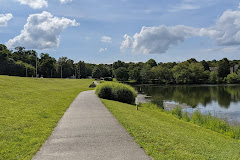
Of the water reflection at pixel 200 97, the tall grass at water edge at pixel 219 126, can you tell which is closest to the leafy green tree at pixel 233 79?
the water reflection at pixel 200 97

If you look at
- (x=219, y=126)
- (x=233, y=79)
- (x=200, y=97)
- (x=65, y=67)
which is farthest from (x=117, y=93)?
(x=65, y=67)

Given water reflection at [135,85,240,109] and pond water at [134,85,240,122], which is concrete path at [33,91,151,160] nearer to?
pond water at [134,85,240,122]

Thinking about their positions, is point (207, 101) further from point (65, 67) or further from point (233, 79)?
point (65, 67)

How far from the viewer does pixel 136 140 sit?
709cm

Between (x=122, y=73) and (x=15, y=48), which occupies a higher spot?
(x=15, y=48)

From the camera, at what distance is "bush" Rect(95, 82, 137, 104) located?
73.6 feet

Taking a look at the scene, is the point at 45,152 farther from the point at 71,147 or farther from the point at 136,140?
the point at 136,140

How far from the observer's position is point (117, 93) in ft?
73.8

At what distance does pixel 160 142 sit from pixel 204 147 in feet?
5.81

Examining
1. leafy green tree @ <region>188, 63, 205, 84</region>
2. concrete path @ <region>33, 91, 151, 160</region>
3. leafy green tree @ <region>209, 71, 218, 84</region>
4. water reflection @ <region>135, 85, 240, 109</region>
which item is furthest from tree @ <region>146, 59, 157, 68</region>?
concrete path @ <region>33, 91, 151, 160</region>

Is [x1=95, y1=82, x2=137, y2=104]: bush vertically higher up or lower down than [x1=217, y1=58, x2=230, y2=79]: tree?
lower down

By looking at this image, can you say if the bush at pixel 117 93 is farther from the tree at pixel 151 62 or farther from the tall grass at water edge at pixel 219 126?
the tree at pixel 151 62

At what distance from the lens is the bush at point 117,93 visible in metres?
22.4

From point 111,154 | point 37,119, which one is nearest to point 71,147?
point 111,154
